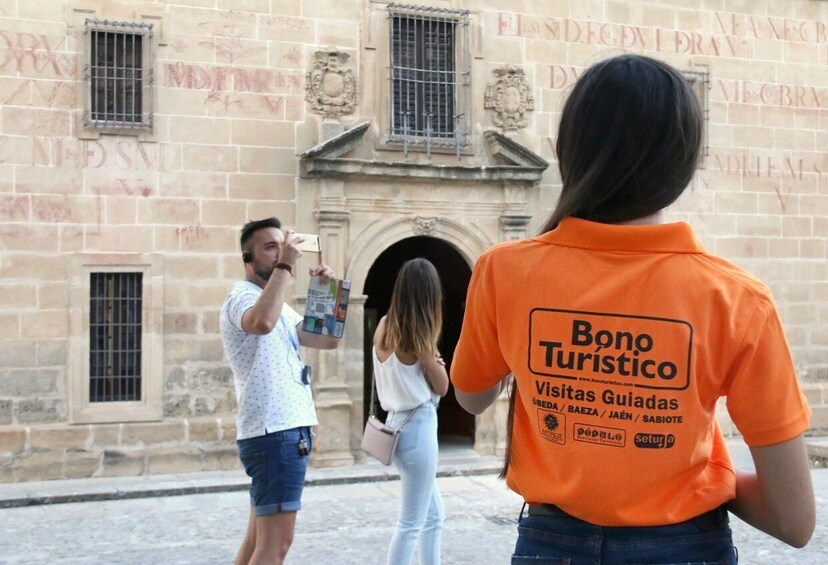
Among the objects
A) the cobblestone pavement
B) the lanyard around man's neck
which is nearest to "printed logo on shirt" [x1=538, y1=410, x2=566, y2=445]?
the lanyard around man's neck

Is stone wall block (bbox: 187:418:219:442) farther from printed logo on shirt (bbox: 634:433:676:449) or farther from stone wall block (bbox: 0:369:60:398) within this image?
printed logo on shirt (bbox: 634:433:676:449)

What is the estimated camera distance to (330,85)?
39.7ft

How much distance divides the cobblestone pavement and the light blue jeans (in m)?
1.65

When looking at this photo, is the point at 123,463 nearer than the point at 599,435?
No

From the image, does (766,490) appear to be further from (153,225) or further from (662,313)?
(153,225)

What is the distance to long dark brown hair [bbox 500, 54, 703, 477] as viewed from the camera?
1.82 metres

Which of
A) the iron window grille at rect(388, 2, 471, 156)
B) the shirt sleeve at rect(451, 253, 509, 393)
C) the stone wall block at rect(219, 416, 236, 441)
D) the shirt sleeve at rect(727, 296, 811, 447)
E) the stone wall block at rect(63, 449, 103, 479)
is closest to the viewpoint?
the shirt sleeve at rect(727, 296, 811, 447)

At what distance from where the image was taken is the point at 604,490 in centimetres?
178

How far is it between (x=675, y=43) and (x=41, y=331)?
28.4ft

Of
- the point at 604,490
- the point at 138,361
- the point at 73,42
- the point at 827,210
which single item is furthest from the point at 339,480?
the point at 604,490

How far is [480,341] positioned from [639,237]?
383 millimetres

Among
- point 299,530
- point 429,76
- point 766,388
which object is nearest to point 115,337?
point 299,530

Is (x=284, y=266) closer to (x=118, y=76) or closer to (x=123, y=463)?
(x=123, y=463)

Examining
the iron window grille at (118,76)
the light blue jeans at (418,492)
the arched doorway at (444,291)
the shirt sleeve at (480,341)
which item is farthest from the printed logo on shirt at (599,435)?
the arched doorway at (444,291)
